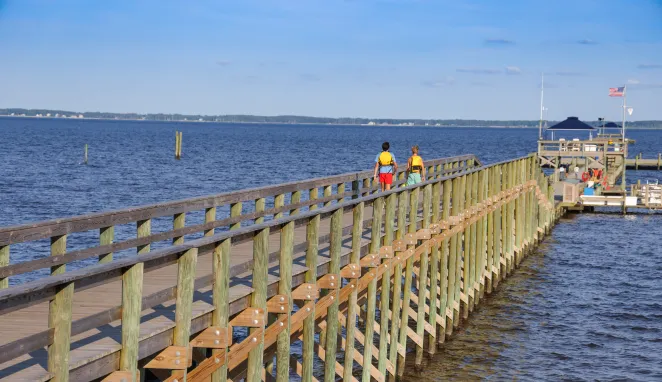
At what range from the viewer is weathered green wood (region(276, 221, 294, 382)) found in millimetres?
9609

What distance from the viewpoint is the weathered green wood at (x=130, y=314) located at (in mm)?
6527

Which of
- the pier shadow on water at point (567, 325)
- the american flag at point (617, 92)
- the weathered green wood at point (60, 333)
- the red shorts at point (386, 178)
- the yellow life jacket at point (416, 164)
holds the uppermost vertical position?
the american flag at point (617, 92)

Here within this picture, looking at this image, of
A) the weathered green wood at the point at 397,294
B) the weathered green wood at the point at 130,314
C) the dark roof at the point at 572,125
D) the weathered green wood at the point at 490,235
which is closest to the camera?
the weathered green wood at the point at 130,314

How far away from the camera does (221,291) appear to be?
317 inches

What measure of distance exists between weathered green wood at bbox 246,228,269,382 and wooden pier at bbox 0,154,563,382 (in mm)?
12

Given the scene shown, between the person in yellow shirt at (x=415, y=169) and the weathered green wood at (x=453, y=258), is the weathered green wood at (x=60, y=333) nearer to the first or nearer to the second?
the weathered green wood at (x=453, y=258)

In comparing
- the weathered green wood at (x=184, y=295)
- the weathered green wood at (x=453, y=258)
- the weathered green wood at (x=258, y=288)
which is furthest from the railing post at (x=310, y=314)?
the weathered green wood at (x=453, y=258)

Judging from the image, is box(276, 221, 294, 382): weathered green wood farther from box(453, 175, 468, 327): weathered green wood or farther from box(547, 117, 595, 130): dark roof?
box(547, 117, 595, 130): dark roof

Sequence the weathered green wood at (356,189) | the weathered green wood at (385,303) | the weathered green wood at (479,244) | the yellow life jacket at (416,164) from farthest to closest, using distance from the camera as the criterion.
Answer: the weathered green wood at (479,244) → the yellow life jacket at (416,164) → the weathered green wood at (356,189) → the weathered green wood at (385,303)

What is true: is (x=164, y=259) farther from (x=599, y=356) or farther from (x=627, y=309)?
(x=627, y=309)

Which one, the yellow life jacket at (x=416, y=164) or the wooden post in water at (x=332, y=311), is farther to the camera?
the yellow life jacket at (x=416, y=164)

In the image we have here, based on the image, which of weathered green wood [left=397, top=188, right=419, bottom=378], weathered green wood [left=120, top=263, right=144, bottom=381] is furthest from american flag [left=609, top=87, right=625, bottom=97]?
weathered green wood [left=120, top=263, right=144, bottom=381]

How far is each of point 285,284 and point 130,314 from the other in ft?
11.0

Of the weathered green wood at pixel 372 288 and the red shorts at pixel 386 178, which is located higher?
the red shorts at pixel 386 178
